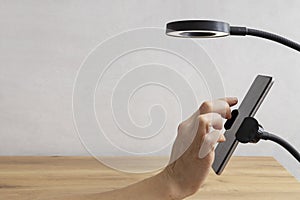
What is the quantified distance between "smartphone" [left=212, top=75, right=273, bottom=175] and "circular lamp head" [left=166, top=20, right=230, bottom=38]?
0.45ft

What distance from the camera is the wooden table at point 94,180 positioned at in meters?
1.20

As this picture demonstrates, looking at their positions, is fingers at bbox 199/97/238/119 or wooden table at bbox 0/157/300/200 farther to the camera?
wooden table at bbox 0/157/300/200

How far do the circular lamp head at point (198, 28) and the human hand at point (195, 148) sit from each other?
0.12 metres

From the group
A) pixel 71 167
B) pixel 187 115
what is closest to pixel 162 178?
pixel 187 115

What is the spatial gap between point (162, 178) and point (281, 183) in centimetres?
43

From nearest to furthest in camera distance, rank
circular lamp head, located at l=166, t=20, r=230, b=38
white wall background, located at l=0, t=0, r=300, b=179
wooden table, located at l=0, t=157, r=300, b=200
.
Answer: circular lamp head, located at l=166, t=20, r=230, b=38, wooden table, located at l=0, t=157, r=300, b=200, white wall background, located at l=0, t=0, r=300, b=179

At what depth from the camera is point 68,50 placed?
5.17 feet

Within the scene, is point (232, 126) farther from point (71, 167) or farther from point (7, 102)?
point (7, 102)

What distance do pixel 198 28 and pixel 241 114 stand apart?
0.21 meters

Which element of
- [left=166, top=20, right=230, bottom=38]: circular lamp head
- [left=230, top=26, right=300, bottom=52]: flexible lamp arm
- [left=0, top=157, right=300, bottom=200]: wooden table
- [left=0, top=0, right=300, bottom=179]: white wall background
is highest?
[left=166, top=20, right=230, bottom=38]: circular lamp head

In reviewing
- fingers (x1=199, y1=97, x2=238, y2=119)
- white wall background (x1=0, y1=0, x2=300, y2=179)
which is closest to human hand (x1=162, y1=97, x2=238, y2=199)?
fingers (x1=199, y1=97, x2=238, y2=119)

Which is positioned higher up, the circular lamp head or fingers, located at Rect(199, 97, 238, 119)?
the circular lamp head

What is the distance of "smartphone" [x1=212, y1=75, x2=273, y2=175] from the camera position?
0.95 m

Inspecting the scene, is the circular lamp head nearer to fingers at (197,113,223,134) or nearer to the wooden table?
fingers at (197,113,223,134)
